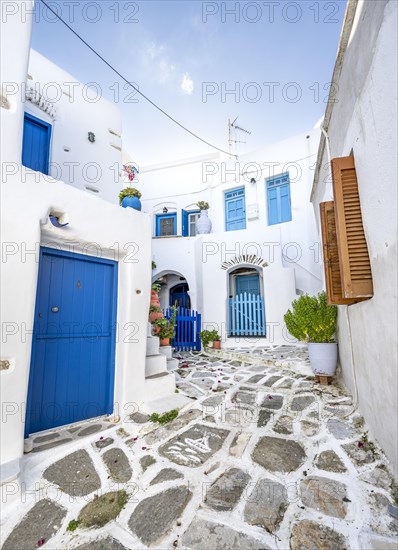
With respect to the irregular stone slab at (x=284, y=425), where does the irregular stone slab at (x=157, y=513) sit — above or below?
below

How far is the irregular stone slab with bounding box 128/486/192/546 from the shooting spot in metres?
1.72

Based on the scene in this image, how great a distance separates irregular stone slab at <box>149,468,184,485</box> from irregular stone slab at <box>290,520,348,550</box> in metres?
1.02

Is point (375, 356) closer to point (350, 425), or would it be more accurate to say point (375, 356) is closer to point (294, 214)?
point (350, 425)

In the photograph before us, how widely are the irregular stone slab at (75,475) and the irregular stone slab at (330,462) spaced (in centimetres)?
202

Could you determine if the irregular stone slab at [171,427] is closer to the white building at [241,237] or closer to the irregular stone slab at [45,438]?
the irregular stone slab at [45,438]

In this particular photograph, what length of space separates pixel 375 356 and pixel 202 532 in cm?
209

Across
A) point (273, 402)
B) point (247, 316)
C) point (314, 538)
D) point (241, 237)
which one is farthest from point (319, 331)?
point (241, 237)

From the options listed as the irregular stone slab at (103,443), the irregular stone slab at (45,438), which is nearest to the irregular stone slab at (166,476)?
the irregular stone slab at (103,443)

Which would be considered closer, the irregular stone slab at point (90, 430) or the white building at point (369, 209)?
the white building at point (369, 209)

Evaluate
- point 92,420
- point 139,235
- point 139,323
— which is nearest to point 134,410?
point 92,420

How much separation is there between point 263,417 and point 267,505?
1.40 m

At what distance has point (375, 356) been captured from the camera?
2445mm

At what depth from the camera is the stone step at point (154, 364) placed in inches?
164

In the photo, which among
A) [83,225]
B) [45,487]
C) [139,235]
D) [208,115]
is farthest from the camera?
[208,115]
